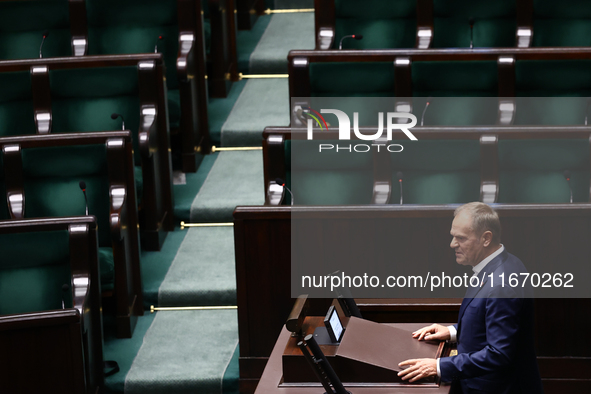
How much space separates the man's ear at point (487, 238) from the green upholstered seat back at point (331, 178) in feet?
1.31

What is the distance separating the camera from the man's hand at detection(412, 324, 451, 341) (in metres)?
0.63

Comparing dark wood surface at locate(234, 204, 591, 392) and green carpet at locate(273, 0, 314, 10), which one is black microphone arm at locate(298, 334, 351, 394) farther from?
green carpet at locate(273, 0, 314, 10)

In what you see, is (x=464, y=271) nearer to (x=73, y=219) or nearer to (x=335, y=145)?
(x=335, y=145)

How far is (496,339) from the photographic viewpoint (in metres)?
0.58

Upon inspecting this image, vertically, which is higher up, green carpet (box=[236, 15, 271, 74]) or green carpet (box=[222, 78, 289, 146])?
green carpet (box=[236, 15, 271, 74])

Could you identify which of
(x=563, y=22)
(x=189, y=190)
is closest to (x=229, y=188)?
(x=189, y=190)

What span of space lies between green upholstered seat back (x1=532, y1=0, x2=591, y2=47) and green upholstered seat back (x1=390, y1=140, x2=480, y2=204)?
1.19ft

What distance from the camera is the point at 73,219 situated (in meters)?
0.86

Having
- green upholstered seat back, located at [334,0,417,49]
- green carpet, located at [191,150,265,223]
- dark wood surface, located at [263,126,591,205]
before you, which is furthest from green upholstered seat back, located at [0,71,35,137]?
green upholstered seat back, located at [334,0,417,49]

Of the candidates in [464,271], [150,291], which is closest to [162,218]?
[150,291]

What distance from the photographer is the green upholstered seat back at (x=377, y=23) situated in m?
1.24

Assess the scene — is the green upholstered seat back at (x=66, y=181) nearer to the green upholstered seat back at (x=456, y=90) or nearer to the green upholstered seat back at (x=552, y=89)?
the green upholstered seat back at (x=456, y=90)

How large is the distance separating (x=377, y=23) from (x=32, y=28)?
0.53 meters

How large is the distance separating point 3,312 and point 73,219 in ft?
0.44
